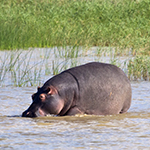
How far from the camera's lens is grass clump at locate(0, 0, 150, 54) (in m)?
12.3

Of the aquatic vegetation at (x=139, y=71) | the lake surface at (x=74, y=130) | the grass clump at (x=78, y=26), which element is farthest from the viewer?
the grass clump at (x=78, y=26)

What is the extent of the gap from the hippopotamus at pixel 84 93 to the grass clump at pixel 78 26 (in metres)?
4.69

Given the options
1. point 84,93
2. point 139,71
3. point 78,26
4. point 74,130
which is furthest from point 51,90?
point 78,26

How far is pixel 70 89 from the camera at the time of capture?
18.0 ft

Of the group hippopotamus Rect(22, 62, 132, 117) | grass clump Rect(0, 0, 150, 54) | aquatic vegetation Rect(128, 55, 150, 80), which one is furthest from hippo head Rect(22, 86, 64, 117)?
grass clump Rect(0, 0, 150, 54)

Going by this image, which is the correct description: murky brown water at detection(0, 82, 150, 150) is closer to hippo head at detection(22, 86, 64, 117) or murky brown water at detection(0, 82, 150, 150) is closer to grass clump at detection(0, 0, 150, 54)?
hippo head at detection(22, 86, 64, 117)

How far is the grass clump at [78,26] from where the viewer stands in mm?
12281

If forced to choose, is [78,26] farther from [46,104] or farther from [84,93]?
[46,104]

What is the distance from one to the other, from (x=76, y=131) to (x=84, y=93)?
889 mm

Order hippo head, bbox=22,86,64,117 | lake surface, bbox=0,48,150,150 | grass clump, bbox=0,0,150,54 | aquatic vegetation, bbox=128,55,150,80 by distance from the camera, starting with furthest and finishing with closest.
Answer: grass clump, bbox=0,0,150,54
aquatic vegetation, bbox=128,55,150,80
hippo head, bbox=22,86,64,117
lake surface, bbox=0,48,150,150

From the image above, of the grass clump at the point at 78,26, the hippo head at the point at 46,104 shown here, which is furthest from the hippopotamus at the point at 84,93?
the grass clump at the point at 78,26

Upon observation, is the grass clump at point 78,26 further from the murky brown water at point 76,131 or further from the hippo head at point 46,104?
the hippo head at point 46,104

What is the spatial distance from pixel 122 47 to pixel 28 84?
11.9 feet

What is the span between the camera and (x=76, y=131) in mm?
4727
